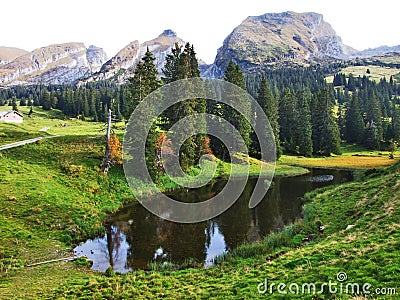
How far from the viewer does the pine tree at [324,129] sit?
80.1 meters

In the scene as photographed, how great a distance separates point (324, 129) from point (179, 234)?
65.1 meters

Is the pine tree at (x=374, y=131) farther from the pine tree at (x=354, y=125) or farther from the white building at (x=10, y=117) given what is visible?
the white building at (x=10, y=117)

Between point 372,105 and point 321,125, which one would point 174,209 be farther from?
point 372,105

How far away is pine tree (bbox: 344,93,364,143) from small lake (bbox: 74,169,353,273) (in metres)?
66.8

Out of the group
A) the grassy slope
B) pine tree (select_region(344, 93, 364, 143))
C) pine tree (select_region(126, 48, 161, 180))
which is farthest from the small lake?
pine tree (select_region(344, 93, 364, 143))

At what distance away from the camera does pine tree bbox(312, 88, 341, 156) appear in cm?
8012

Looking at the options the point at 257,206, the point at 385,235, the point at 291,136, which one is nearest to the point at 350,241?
the point at 385,235

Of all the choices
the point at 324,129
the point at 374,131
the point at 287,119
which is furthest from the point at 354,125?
the point at 287,119

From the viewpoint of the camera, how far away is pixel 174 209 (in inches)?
1356

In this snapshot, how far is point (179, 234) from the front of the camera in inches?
1044

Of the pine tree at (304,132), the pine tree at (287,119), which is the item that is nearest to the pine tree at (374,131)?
the pine tree at (304,132)

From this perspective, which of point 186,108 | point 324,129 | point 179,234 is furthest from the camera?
point 324,129

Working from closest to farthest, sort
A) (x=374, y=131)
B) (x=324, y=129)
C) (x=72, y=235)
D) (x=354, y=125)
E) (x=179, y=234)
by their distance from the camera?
(x=72, y=235)
(x=179, y=234)
(x=324, y=129)
(x=374, y=131)
(x=354, y=125)

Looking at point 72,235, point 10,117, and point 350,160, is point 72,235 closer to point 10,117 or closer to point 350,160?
point 350,160
